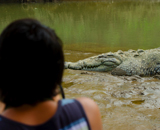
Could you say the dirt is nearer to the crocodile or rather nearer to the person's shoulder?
the crocodile

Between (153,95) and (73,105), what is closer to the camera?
(73,105)

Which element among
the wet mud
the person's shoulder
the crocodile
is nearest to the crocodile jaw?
the crocodile

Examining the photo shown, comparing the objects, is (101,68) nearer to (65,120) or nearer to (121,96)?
(121,96)

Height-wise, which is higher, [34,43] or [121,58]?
[34,43]

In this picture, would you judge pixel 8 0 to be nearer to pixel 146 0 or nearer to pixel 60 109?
pixel 146 0

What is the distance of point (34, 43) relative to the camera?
809 millimetres

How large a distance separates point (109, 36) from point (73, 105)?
836 cm

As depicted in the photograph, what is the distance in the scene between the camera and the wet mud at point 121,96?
2529mm

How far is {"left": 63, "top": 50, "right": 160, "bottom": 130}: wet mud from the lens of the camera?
2.53 meters

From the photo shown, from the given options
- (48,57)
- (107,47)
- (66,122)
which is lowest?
(107,47)

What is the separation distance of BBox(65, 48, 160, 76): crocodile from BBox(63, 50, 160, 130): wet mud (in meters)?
0.26

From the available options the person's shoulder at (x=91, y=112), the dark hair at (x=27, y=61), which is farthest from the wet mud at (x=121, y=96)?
the dark hair at (x=27, y=61)

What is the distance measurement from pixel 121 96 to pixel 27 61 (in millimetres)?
2738

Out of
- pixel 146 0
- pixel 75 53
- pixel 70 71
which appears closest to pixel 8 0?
pixel 146 0
